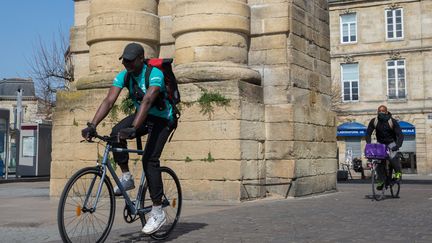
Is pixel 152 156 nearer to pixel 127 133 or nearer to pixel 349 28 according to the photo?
pixel 127 133

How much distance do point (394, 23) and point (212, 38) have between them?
31.1 meters

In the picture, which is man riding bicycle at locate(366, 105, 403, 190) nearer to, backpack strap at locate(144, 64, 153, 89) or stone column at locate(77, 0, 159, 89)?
stone column at locate(77, 0, 159, 89)

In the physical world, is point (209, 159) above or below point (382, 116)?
below

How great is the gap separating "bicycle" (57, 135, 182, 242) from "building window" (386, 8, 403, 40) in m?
35.5

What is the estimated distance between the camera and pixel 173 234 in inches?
225

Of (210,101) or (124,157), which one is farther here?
(210,101)

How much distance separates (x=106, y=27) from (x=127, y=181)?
19.3 feet

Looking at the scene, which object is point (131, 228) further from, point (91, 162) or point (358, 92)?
point (358, 92)

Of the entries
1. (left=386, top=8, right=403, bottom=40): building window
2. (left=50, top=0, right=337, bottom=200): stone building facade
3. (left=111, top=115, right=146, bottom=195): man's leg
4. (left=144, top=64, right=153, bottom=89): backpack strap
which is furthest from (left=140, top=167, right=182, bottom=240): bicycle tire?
(left=386, top=8, right=403, bottom=40): building window

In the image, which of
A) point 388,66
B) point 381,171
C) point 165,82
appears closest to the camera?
point 165,82

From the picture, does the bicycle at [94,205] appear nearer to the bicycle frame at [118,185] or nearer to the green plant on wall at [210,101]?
the bicycle frame at [118,185]

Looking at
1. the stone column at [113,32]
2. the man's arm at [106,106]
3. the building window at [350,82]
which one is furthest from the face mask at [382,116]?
the building window at [350,82]

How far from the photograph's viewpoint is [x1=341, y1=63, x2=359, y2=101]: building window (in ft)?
129

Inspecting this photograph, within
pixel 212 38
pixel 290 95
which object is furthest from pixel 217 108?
pixel 290 95
